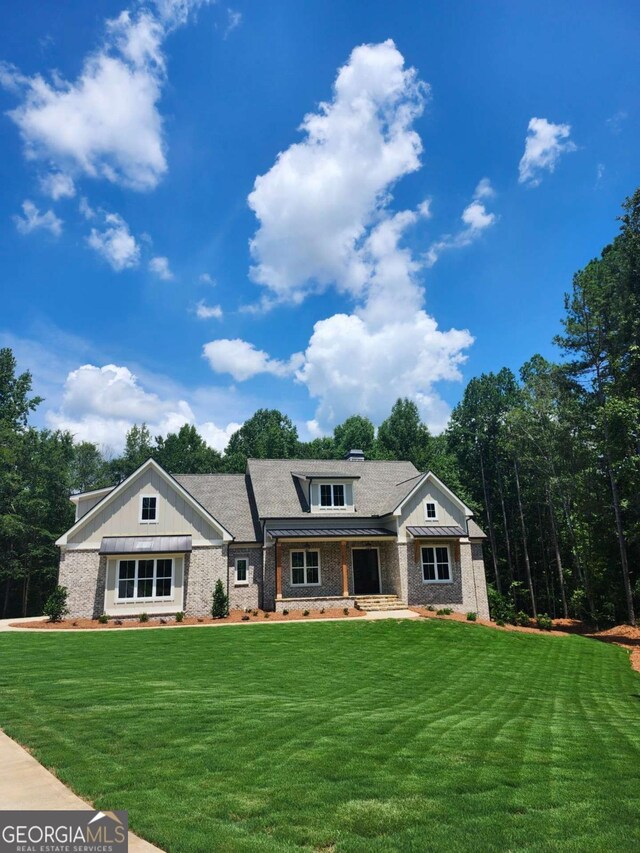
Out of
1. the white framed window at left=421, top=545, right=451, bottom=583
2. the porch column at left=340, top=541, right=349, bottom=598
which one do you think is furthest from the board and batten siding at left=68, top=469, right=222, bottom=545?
the white framed window at left=421, top=545, right=451, bottom=583

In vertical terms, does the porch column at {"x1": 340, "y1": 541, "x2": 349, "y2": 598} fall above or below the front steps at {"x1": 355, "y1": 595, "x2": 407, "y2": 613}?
above

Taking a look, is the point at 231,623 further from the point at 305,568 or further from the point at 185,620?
the point at 305,568

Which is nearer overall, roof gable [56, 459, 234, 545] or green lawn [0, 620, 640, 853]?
green lawn [0, 620, 640, 853]

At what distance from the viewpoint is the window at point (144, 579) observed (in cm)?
2339

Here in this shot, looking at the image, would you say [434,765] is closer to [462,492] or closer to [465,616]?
[465,616]

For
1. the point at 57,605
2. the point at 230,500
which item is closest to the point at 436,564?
the point at 230,500

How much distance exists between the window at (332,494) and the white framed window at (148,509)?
29.0ft

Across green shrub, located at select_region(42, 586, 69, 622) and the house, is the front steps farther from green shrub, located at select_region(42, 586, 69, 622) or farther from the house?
green shrub, located at select_region(42, 586, 69, 622)

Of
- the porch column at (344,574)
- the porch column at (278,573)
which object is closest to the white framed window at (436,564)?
the porch column at (344,574)

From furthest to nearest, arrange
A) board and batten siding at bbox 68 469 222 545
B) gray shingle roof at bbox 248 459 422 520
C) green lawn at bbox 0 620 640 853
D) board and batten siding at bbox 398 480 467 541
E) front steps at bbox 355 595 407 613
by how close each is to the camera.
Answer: gray shingle roof at bbox 248 459 422 520, board and batten siding at bbox 398 480 467 541, front steps at bbox 355 595 407 613, board and batten siding at bbox 68 469 222 545, green lawn at bbox 0 620 640 853

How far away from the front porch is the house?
0.18 ft

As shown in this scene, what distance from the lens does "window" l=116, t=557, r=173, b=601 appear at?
2339 centimetres

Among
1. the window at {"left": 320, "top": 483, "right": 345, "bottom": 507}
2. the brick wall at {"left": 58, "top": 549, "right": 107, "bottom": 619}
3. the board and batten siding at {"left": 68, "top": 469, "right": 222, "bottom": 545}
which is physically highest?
the window at {"left": 320, "top": 483, "right": 345, "bottom": 507}

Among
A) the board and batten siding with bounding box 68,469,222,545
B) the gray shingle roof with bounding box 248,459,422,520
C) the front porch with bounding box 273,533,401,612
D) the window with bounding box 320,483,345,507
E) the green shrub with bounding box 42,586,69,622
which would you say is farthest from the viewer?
the window with bounding box 320,483,345,507
